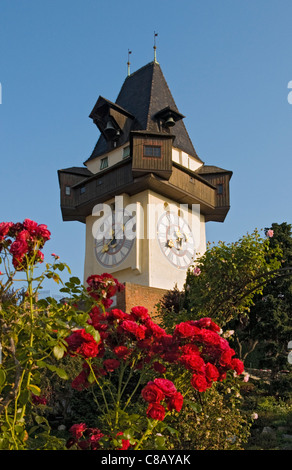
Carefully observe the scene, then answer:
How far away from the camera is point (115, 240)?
25.6m

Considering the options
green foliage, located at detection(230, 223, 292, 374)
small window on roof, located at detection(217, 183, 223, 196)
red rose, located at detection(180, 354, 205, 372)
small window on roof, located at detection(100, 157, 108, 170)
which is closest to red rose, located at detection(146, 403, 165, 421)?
red rose, located at detection(180, 354, 205, 372)

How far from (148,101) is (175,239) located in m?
7.55

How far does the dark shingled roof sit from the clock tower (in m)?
0.07

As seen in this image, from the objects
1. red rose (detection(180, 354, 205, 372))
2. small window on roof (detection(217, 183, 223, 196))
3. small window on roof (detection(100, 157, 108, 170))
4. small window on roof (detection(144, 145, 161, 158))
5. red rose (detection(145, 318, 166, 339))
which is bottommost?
red rose (detection(180, 354, 205, 372))

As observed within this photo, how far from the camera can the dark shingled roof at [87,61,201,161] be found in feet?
90.4

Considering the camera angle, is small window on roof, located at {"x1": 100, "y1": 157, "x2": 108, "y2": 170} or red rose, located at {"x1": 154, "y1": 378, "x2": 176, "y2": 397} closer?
red rose, located at {"x1": 154, "y1": 378, "x2": 176, "y2": 397}

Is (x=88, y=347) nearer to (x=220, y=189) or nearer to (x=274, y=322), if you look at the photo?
(x=274, y=322)

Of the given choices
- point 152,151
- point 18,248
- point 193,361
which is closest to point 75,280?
point 18,248

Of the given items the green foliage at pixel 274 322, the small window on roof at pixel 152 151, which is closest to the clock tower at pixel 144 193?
the small window on roof at pixel 152 151

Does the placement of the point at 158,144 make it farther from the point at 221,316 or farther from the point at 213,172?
the point at 221,316

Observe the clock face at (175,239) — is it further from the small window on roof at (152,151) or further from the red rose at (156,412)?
the red rose at (156,412)

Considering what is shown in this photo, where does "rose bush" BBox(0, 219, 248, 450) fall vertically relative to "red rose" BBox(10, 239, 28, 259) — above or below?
below

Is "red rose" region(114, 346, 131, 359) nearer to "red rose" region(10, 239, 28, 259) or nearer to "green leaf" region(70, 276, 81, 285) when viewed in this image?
"green leaf" region(70, 276, 81, 285)

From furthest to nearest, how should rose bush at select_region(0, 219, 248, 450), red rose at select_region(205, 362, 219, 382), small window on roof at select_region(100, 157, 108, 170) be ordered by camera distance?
1. small window on roof at select_region(100, 157, 108, 170)
2. red rose at select_region(205, 362, 219, 382)
3. rose bush at select_region(0, 219, 248, 450)
